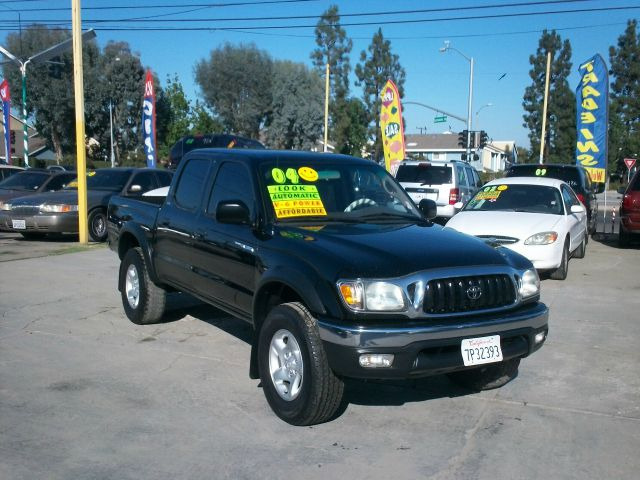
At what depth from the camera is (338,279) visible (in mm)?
4012

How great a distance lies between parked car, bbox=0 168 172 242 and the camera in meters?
13.8

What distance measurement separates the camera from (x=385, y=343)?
12.7 ft

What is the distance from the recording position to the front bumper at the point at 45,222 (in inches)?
540

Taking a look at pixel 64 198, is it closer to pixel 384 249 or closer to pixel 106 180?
pixel 106 180

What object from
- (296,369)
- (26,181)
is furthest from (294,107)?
(296,369)

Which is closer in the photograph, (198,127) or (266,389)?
(266,389)

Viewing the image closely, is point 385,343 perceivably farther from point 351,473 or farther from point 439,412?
point 439,412

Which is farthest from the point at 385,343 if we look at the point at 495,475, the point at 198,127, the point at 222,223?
the point at 198,127

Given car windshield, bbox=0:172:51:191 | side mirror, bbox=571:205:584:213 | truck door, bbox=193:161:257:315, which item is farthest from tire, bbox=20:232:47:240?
side mirror, bbox=571:205:584:213

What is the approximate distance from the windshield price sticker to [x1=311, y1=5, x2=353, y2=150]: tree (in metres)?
53.4


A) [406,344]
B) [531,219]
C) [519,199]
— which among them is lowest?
[406,344]

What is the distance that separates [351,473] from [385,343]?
29.9 inches

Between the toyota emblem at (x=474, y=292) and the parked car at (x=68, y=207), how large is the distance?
404 inches

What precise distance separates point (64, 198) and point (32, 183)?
9.15 feet
